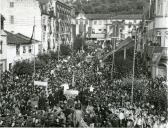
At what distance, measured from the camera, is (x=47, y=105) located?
22891 mm

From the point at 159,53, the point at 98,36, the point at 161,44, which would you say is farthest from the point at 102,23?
the point at 159,53

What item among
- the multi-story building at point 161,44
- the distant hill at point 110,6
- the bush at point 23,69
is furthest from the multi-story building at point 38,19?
the distant hill at point 110,6

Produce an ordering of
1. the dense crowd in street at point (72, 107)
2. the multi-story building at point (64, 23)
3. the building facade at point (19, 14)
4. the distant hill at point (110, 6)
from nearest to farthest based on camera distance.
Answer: the dense crowd in street at point (72, 107)
the building facade at point (19, 14)
the multi-story building at point (64, 23)
the distant hill at point (110, 6)

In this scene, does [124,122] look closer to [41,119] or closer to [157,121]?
[157,121]

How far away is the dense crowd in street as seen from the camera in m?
18.9

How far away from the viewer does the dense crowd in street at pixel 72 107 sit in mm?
18906

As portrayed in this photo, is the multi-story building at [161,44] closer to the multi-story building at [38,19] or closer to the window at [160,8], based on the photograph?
the window at [160,8]

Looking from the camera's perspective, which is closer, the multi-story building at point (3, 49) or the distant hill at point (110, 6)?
the multi-story building at point (3, 49)

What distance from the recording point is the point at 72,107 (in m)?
21.4

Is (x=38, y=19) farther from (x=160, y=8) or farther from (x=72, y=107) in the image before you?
(x=72, y=107)

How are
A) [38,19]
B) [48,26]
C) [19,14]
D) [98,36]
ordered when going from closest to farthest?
[19,14]
[38,19]
[48,26]
[98,36]

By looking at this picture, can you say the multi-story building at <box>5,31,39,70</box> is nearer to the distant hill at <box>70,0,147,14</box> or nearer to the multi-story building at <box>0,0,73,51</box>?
the multi-story building at <box>0,0,73,51</box>

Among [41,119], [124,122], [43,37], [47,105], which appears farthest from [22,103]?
[43,37]

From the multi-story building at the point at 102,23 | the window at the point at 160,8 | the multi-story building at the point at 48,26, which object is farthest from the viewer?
the multi-story building at the point at 102,23
